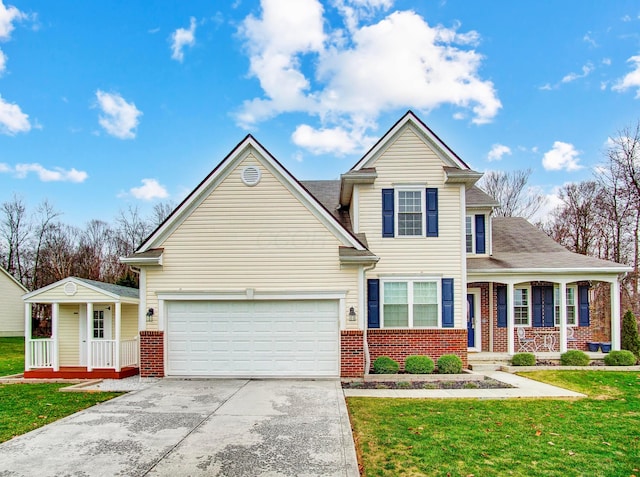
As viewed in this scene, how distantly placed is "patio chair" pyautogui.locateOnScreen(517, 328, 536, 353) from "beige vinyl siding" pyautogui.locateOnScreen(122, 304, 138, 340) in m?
13.1

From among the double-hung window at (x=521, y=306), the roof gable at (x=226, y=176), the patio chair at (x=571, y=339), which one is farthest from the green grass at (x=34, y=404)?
the patio chair at (x=571, y=339)

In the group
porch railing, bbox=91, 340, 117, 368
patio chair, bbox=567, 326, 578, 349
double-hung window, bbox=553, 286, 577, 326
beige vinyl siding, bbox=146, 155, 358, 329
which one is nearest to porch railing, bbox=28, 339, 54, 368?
porch railing, bbox=91, 340, 117, 368

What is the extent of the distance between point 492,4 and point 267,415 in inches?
580

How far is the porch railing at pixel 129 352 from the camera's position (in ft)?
41.5

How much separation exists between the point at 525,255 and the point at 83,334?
15355mm

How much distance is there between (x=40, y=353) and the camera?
12992 millimetres

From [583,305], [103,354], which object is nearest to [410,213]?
[583,305]

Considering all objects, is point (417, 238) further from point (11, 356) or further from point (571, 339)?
point (11, 356)

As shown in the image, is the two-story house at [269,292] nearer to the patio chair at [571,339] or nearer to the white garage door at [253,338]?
the white garage door at [253,338]

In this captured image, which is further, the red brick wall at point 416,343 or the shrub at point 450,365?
the red brick wall at point 416,343

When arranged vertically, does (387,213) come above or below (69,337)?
above

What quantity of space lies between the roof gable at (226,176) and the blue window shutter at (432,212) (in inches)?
116

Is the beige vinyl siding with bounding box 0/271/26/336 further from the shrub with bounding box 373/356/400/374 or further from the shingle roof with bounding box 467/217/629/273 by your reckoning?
the shingle roof with bounding box 467/217/629/273

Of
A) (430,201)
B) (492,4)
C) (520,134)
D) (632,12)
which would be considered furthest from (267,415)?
(520,134)
